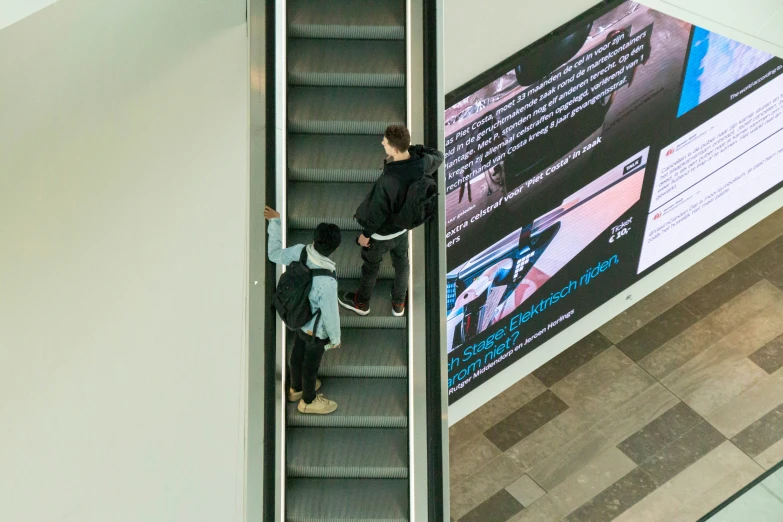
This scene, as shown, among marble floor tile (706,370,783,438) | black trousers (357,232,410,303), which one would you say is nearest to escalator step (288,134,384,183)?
black trousers (357,232,410,303)

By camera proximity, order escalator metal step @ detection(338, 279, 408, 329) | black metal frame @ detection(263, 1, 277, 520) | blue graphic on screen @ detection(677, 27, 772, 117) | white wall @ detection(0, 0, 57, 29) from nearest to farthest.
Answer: white wall @ detection(0, 0, 57, 29) < black metal frame @ detection(263, 1, 277, 520) < escalator metal step @ detection(338, 279, 408, 329) < blue graphic on screen @ detection(677, 27, 772, 117)

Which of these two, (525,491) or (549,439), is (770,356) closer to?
(549,439)

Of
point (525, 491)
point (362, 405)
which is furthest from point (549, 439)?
point (362, 405)

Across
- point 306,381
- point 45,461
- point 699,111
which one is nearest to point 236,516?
point 45,461

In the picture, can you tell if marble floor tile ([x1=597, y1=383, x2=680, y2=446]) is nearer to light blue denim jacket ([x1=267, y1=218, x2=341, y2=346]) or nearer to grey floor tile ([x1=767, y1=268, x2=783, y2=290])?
grey floor tile ([x1=767, y1=268, x2=783, y2=290])

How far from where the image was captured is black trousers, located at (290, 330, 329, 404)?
5400mm

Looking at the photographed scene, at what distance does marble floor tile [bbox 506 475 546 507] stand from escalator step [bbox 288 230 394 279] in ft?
17.8

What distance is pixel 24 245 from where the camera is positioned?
6750mm

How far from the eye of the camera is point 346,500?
19.4ft

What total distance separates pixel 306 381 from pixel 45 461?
2.37m

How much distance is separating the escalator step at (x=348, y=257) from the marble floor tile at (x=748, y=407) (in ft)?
22.4

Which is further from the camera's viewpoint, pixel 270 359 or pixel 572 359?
pixel 572 359

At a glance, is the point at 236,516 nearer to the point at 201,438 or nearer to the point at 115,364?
the point at 201,438

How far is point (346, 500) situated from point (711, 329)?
25.4 feet
